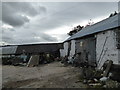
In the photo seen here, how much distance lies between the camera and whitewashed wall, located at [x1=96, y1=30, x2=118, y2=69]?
969cm

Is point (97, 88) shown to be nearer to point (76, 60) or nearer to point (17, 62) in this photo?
point (76, 60)

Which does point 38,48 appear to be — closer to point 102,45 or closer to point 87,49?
point 87,49

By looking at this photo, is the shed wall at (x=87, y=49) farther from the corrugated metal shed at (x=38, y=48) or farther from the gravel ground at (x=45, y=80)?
the corrugated metal shed at (x=38, y=48)

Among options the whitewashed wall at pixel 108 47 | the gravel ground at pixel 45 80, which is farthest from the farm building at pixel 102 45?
the gravel ground at pixel 45 80

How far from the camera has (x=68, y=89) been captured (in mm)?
6504

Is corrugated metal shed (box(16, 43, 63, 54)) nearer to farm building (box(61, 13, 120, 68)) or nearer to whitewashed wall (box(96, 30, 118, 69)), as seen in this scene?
farm building (box(61, 13, 120, 68))

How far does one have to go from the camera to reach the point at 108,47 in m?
10.4

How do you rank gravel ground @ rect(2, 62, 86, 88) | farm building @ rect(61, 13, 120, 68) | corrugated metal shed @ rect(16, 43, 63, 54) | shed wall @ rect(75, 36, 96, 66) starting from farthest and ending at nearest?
corrugated metal shed @ rect(16, 43, 63, 54) < shed wall @ rect(75, 36, 96, 66) < farm building @ rect(61, 13, 120, 68) < gravel ground @ rect(2, 62, 86, 88)

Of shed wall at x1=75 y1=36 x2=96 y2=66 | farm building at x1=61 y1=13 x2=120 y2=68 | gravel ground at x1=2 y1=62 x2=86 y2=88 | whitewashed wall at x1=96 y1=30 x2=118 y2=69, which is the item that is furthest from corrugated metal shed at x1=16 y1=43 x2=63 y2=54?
whitewashed wall at x1=96 y1=30 x2=118 y2=69

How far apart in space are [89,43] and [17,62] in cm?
1235

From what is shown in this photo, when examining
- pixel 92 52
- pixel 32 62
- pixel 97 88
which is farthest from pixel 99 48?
pixel 32 62

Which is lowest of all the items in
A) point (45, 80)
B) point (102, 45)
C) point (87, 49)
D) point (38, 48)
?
point (45, 80)

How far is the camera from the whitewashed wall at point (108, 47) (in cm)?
969

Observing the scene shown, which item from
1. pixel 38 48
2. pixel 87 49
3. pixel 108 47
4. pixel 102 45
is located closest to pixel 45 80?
pixel 108 47
